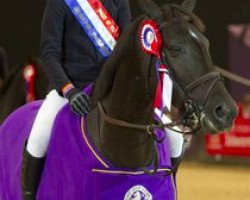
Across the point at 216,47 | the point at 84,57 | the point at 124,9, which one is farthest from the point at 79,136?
the point at 216,47

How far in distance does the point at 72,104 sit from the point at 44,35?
0.38 m

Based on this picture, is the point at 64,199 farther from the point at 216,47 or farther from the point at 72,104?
the point at 216,47

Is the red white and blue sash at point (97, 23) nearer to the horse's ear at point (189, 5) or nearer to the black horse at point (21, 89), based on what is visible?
the horse's ear at point (189, 5)

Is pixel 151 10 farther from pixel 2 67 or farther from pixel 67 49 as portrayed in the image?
pixel 2 67

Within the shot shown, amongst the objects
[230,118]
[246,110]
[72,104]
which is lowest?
[246,110]

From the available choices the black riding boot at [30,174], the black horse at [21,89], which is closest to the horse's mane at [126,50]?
the black riding boot at [30,174]

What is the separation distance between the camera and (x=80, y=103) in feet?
8.59

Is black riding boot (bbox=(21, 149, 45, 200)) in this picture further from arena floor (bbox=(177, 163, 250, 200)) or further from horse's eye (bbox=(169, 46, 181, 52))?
arena floor (bbox=(177, 163, 250, 200))

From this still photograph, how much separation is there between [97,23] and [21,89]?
2.66m

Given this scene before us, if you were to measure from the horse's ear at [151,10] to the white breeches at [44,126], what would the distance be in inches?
24.5

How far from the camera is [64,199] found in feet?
8.82

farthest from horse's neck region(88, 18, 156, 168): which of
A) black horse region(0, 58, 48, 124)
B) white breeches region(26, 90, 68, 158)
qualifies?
black horse region(0, 58, 48, 124)

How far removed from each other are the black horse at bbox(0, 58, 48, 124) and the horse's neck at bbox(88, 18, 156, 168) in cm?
276

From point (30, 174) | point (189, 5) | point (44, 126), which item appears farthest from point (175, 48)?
point (30, 174)
